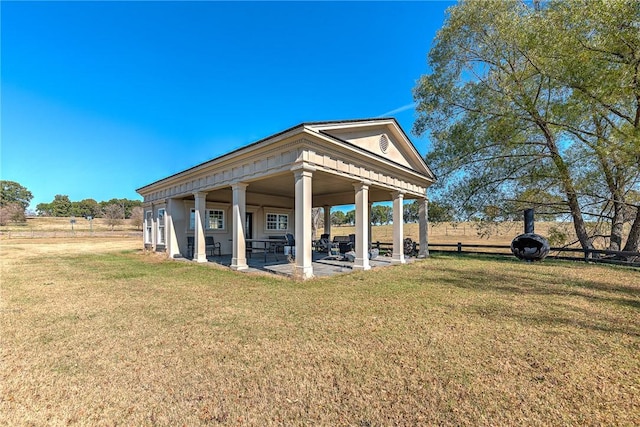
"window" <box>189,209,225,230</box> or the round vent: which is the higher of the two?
the round vent

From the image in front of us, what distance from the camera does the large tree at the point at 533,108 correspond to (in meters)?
8.47

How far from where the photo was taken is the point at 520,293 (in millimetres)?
6051

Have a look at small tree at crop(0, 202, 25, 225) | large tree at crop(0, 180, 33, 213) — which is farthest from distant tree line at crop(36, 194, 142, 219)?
small tree at crop(0, 202, 25, 225)

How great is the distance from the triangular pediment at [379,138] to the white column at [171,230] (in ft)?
30.6

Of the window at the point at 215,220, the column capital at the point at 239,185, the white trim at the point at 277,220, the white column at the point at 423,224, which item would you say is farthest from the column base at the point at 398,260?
the window at the point at 215,220

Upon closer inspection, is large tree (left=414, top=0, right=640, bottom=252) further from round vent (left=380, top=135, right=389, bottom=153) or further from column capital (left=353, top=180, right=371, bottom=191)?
column capital (left=353, top=180, right=371, bottom=191)

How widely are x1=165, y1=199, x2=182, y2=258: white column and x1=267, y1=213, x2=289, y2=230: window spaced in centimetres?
463

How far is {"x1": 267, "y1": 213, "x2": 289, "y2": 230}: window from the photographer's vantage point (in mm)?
15484

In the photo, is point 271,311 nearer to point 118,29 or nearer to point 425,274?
point 425,274

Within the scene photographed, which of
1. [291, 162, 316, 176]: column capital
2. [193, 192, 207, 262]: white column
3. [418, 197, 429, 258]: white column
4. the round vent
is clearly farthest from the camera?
[418, 197, 429, 258]: white column

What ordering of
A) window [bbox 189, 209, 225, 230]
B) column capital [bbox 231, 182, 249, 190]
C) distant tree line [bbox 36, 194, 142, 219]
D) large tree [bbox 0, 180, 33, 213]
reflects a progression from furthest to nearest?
1. distant tree line [bbox 36, 194, 142, 219]
2. large tree [bbox 0, 180, 33, 213]
3. window [bbox 189, 209, 225, 230]
4. column capital [bbox 231, 182, 249, 190]

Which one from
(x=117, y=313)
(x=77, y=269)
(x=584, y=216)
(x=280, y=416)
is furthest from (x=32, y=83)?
(x=584, y=216)

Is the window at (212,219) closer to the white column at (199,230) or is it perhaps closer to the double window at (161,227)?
the double window at (161,227)

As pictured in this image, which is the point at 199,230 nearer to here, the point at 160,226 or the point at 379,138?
the point at 160,226
